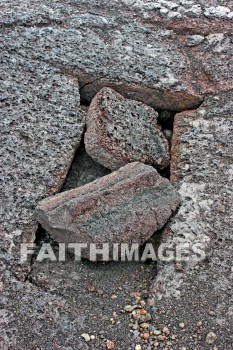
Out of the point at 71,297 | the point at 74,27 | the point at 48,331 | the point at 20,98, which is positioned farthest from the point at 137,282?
the point at 74,27

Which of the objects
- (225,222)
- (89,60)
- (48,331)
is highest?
(89,60)

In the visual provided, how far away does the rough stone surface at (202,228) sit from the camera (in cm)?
157

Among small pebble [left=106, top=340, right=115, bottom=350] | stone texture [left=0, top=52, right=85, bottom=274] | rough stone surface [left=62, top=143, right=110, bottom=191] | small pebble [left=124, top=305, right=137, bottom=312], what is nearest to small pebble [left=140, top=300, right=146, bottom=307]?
small pebble [left=124, top=305, right=137, bottom=312]

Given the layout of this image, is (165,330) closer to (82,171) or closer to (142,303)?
(142,303)

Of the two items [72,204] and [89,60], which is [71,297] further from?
[89,60]

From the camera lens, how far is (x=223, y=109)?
84.8 inches

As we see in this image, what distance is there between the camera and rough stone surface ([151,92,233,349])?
5.16ft

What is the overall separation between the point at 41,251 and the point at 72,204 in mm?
178

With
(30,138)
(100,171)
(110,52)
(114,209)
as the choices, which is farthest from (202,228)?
(110,52)

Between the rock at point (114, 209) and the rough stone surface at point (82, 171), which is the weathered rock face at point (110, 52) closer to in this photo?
the rough stone surface at point (82, 171)

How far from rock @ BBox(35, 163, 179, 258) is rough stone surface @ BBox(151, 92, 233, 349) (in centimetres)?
8

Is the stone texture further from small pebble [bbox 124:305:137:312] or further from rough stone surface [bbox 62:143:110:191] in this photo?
small pebble [bbox 124:305:137:312]

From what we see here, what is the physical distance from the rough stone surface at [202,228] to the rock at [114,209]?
8 centimetres

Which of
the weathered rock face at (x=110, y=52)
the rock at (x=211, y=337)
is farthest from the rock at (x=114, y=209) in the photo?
the weathered rock face at (x=110, y=52)
